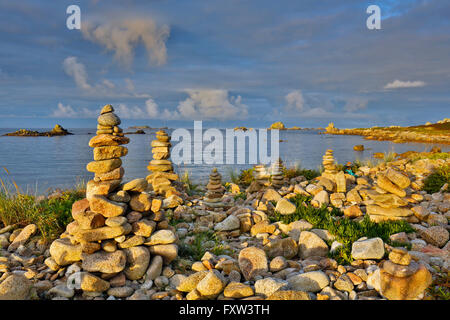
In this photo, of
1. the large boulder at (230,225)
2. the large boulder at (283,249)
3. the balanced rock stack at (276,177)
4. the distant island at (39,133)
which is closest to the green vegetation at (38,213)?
the large boulder at (230,225)

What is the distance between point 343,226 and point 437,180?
6.89 meters

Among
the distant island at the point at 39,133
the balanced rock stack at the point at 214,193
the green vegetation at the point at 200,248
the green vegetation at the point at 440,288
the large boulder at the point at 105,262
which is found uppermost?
the distant island at the point at 39,133

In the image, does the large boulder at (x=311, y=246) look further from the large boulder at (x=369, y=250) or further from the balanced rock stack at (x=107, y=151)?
the balanced rock stack at (x=107, y=151)

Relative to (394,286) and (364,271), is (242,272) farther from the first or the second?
(394,286)

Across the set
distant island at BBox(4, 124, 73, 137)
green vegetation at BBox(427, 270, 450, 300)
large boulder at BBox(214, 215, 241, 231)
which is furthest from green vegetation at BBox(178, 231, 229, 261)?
distant island at BBox(4, 124, 73, 137)

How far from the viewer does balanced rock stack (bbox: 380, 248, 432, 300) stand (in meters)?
4.42

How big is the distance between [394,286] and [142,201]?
4.58 m

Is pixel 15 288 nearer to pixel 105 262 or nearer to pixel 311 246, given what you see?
pixel 105 262

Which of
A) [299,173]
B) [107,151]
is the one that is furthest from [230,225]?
[299,173]

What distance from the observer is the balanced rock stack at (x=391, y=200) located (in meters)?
7.73

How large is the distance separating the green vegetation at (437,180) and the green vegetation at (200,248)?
873 cm

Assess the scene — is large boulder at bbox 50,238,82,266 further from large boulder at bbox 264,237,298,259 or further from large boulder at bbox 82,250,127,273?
large boulder at bbox 264,237,298,259

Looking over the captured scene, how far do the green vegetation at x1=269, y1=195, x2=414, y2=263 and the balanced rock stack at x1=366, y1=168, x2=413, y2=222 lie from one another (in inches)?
11.6
